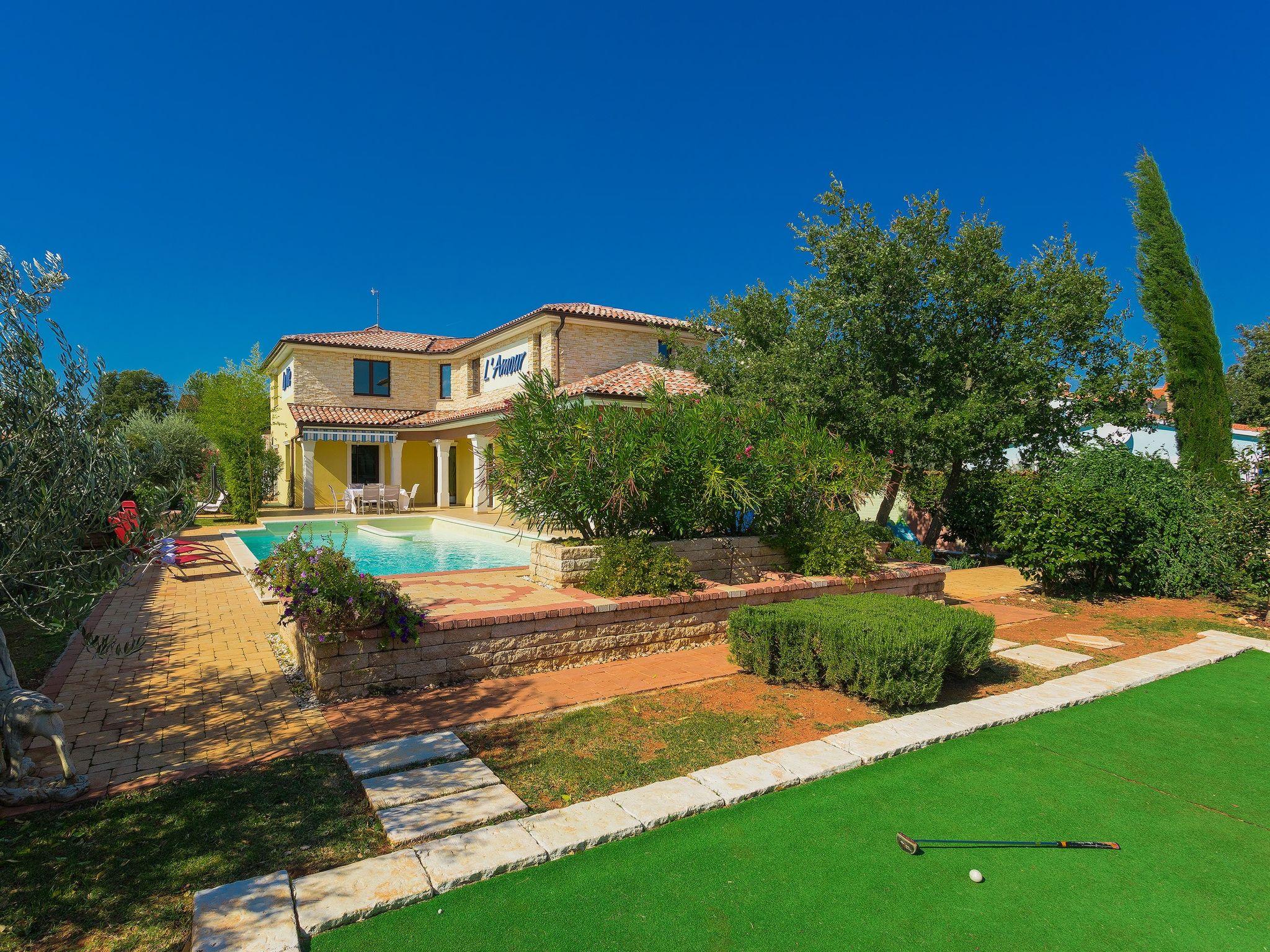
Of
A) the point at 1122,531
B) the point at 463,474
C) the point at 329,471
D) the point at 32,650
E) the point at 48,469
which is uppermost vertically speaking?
the point at 329,471

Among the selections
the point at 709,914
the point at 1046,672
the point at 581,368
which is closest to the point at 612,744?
the point at 709,914

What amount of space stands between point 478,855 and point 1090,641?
30.8 ft

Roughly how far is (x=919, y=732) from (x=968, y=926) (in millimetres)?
2503

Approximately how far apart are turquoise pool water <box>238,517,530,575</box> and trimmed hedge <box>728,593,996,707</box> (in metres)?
8.42

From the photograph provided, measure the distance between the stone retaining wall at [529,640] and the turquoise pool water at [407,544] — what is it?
6800 millimetres

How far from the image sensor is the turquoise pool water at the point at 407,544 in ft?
55.1

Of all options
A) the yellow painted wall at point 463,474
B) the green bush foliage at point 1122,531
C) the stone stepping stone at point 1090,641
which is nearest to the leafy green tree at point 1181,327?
the green bush foliage at point 1122,531

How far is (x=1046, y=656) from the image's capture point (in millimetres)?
8672

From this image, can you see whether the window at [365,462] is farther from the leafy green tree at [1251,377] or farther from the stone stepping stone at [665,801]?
the leafy green tree at [1251,377]

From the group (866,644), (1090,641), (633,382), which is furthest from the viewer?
(633,382)

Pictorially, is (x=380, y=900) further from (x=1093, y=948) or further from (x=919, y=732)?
(x=919, y=732)

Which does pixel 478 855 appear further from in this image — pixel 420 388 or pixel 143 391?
pixel 143 391

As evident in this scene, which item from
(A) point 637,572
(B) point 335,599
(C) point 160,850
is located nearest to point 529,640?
(A) point 637,572

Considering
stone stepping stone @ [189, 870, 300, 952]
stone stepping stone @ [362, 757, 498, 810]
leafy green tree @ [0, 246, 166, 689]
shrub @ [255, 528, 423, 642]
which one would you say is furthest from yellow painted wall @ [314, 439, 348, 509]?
stone stepping stone @ [189, 870, 300, 952]
